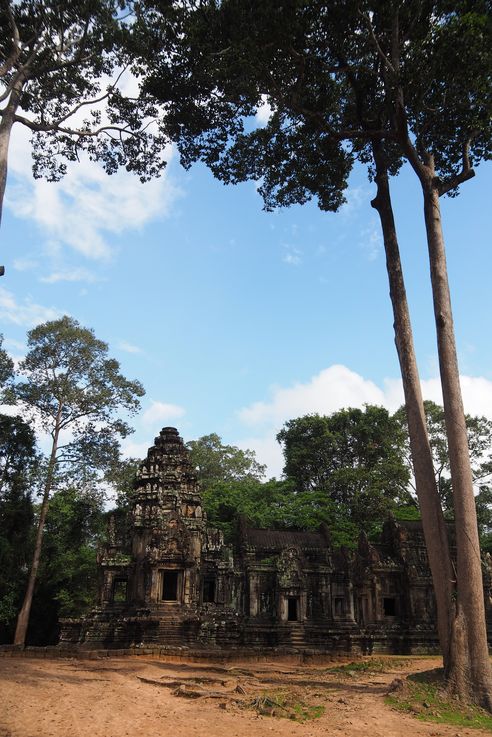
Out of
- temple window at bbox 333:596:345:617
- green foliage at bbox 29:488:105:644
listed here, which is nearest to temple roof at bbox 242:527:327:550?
temple window at bbox 333:596:345:617

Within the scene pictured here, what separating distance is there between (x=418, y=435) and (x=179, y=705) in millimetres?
7312

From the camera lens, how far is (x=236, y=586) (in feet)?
94.1

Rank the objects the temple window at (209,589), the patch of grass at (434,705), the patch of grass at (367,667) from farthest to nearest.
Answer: the temple window at (209,589) → the patch of grass at (367,667) → the patch of grass at (434,705)

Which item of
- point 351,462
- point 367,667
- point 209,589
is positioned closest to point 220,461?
point 351,462

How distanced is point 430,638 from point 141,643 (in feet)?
47.1

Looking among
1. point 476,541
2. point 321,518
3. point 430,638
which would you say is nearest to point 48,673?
point 476,541

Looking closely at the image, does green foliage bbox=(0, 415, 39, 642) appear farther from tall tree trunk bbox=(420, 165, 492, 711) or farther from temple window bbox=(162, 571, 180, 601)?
tall tree trunk bbox=(420, 165, 492, 711)

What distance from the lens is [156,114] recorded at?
52.1 ft

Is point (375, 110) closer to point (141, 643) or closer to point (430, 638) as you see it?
point (141, 643)

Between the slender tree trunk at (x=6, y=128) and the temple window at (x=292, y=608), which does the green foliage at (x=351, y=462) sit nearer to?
the temple window at (x=292, y=608)

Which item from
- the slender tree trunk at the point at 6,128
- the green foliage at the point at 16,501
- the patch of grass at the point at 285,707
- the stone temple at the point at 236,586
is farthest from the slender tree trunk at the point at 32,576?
the slender tree trunk at the point at 6,128

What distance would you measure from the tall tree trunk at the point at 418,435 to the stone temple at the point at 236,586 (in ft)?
36.2

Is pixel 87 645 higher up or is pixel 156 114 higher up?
pixel 156 114

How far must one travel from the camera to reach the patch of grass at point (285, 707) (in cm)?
884
